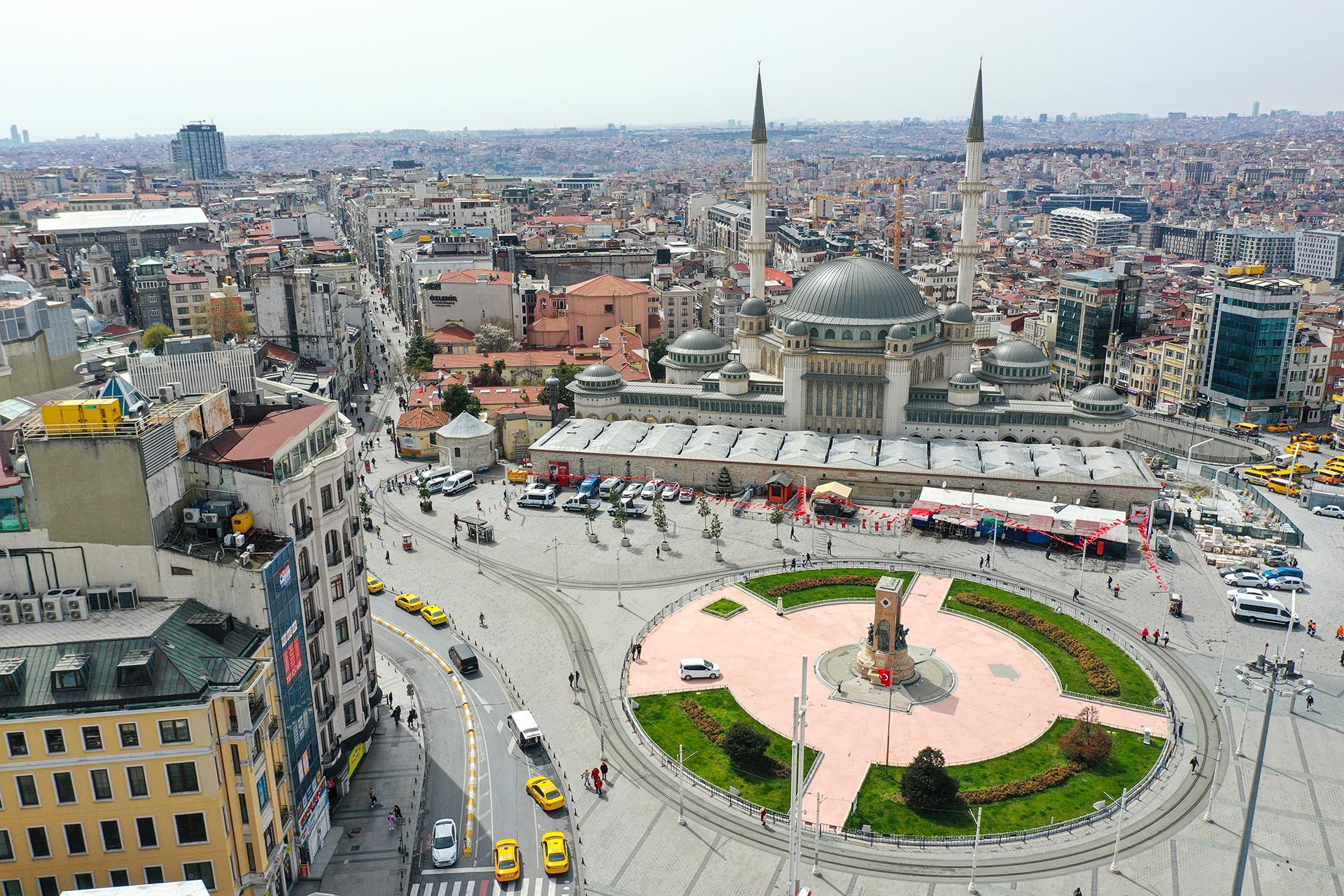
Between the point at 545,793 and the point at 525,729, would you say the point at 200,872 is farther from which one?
the point at 525,729

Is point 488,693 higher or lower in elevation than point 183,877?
lower

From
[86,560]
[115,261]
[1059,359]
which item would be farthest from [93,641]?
[115,261]

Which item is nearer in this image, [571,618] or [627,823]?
[627,823]

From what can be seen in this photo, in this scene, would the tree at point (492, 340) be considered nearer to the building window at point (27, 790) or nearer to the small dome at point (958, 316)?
the small dome at point (958, 316)

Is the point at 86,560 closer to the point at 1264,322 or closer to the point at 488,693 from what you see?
the point at 488,693

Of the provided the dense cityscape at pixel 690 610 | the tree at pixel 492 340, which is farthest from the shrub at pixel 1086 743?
the tree at pixel 492 340

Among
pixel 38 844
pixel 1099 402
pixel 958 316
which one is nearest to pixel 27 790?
pixel 38 844
